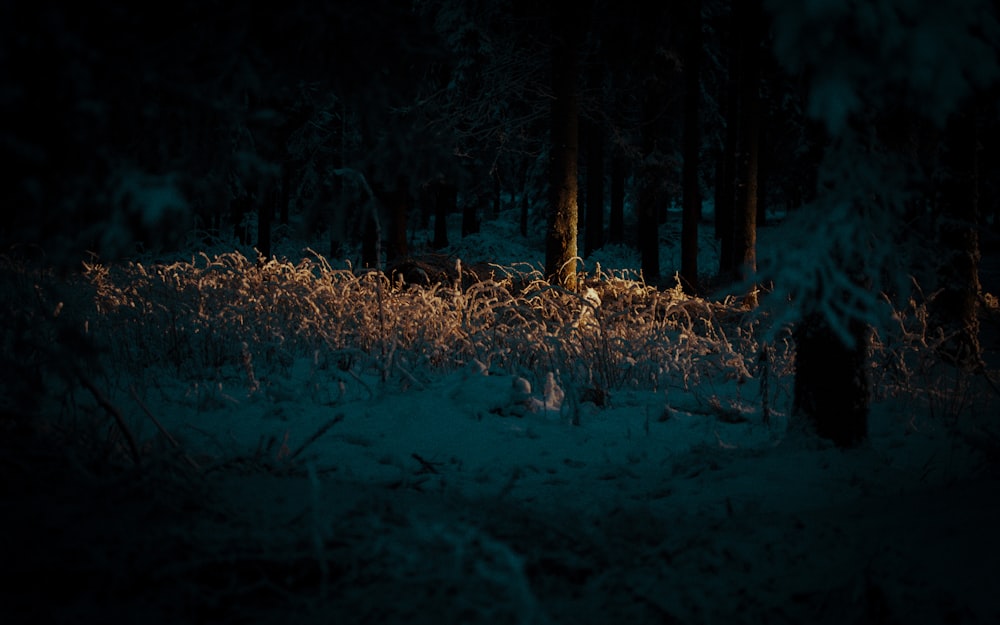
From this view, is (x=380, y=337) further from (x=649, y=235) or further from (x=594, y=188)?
(x=594, y=188)

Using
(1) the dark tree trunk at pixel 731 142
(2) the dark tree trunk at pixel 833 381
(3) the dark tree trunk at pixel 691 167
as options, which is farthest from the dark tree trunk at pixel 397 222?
(2) the dark tree trunk at pixel 833 381

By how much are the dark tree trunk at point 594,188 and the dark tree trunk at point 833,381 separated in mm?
18529

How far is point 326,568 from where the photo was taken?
6.57 ft

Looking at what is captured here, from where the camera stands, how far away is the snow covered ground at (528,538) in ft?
6.46

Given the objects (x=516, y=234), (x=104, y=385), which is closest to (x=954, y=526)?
(x=104, y=385)

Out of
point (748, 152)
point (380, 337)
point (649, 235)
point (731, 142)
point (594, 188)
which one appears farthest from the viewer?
point (594, 188)

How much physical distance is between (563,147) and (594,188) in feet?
43.6

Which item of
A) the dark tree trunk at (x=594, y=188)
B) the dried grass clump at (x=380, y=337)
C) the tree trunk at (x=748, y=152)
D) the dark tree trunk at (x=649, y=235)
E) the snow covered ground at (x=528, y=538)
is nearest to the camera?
the snow covered ground at (x=528, y=538)

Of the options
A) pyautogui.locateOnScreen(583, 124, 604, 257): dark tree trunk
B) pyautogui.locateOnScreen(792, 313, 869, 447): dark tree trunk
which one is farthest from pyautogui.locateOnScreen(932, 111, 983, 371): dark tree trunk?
pyautogui.locateOnScreen(583, 124, 604, 257): dark tree trunk

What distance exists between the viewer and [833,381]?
3646mm

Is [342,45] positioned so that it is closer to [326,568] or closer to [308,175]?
[326,568]

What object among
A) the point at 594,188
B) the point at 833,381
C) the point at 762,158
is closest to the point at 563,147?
the point at 833,381

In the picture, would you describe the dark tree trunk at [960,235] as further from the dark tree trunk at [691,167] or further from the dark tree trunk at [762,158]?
the dark tree trunk at [762,158]

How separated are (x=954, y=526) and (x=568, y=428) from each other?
2604mm
